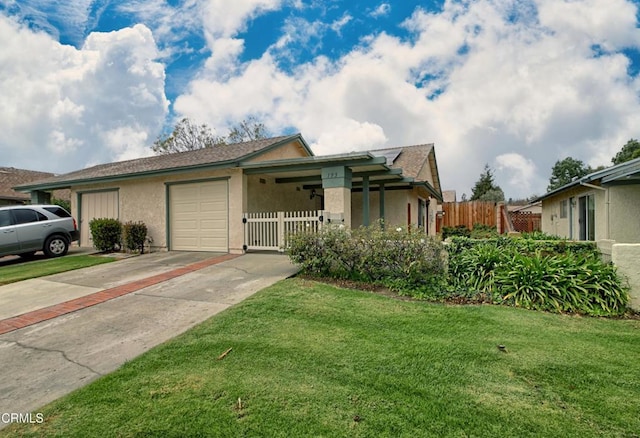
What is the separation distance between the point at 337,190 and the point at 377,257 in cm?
306

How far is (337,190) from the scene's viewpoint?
Result: 920 centimetres

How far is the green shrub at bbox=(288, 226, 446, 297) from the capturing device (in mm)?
6324

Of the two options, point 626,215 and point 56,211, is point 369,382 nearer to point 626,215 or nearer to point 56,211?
point 626,215

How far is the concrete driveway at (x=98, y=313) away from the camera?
11.1ft

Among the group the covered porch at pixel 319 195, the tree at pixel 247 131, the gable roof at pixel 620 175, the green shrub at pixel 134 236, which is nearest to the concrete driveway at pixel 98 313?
the covered porch at pixel 319 195

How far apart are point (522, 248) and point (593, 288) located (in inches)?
57.1

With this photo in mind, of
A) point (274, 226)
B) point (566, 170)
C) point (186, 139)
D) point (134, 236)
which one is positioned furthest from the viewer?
point (566, 170)

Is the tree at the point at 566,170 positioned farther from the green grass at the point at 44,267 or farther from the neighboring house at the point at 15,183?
the neighboring house at the point at 15,183

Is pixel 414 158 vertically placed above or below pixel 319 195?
above

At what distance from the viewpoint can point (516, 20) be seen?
10164 mm

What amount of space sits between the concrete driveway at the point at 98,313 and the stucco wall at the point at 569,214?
8.83 meters

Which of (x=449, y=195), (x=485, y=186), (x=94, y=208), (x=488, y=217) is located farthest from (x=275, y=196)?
(x=485, y=186)

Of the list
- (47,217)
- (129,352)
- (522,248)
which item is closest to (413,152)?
(522,248)

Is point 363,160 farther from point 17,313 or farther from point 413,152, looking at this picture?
point 413,152
